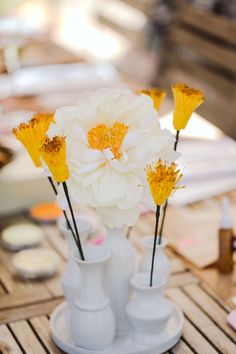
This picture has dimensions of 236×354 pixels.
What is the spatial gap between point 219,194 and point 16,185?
512 mm

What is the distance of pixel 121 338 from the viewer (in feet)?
4.61

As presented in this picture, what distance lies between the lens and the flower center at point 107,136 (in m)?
1.26

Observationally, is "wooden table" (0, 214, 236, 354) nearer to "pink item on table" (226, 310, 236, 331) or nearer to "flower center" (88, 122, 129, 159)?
"pink item on table" (226, 310, 236, 331)

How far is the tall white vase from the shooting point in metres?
1.36

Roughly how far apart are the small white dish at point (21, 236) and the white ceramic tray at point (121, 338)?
0.31 metres

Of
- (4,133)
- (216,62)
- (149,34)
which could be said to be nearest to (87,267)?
(4,133)

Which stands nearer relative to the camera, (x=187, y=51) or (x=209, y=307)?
(x=209, y=307)

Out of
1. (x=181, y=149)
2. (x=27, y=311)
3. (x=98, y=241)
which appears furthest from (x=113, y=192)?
(x=181, y=149)

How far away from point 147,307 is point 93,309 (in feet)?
0.32

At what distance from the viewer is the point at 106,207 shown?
1.27 meters

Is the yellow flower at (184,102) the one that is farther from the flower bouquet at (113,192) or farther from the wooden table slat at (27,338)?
the wooden table slat at (27,338)

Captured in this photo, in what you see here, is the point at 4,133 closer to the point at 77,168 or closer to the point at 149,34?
the point at 77,168

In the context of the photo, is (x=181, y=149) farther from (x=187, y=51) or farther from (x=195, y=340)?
(x=187, y=51)

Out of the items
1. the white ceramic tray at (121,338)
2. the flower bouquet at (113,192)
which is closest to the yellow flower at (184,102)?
the flower bouquet at (113,192)
